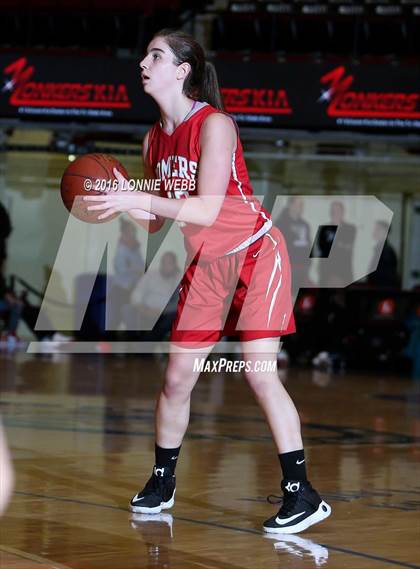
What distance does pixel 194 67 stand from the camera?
14.1 feet

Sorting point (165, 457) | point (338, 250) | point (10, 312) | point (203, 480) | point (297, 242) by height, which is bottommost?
point (10, 312)

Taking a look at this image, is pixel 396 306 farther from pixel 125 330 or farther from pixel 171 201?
pixel 171 201

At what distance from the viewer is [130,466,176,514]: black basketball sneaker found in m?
4.32

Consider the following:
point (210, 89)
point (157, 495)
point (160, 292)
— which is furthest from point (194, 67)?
point (160, 292)

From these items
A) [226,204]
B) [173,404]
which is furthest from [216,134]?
[173,404]

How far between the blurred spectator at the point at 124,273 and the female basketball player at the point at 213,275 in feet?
33.5

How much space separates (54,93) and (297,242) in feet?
11.8

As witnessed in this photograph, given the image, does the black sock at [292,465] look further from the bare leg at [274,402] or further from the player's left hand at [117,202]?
the player's left hand at [117,202]

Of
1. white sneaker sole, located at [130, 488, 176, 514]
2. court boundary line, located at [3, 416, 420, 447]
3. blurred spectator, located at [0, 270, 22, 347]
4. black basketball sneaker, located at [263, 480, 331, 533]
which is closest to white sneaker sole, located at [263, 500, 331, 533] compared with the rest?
black basketball sneaker, located at [263, 480, 331, 533]

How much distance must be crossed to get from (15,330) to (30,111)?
3.15 meters

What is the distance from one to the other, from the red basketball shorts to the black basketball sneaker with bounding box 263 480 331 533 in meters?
0.59

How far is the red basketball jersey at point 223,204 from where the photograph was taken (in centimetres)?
421

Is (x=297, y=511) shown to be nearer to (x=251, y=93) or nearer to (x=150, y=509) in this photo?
(x=150, y=509)

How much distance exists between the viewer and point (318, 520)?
13.6 ft
